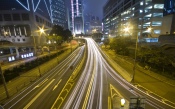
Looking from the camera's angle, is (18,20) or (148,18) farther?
(18,20)

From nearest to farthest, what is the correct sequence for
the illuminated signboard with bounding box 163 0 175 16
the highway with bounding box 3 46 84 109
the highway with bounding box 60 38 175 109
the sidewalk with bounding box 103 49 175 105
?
1. the highway with bounding box 60 38 175 109
2. the highway with bounding box 3 46 84 109
3. the sidewalk with bounding box 103 49 175 105
4. the illuminated signboard with bounding box 163 0 175 16

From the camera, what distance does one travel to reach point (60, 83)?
27.3m

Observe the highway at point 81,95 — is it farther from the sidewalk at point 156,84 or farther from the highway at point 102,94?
the sidewalk at point 156,84

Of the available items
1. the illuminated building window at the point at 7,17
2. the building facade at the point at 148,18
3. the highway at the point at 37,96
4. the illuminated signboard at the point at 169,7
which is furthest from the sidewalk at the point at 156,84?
the illuminated building window at the point at 7,17

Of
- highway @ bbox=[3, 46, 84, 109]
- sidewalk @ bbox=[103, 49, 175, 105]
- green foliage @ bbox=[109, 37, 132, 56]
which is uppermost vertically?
green foliage @ bbox=[109, 37, 132, 56]

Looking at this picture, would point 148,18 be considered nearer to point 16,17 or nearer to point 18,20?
point 18,20

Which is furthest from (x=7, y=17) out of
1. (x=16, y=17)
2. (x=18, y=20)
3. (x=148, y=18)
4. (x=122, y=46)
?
(x=148, y=18)

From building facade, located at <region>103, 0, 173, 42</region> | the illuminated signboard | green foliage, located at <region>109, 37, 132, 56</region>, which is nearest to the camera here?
green foliage, located at <region>109, 37, 132, 56</region>

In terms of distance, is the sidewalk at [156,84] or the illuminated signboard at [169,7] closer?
the sidewalk at [156,84]

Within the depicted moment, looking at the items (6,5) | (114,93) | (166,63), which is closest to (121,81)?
(114,93)

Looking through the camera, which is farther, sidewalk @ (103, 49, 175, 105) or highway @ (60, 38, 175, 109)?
sidewalk @ (103, 49, 175, 105)

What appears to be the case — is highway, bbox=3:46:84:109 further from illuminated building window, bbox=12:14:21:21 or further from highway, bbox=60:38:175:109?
illuminated building window, bbox=12:14:21:21

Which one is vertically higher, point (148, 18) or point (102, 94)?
point (148, 18)

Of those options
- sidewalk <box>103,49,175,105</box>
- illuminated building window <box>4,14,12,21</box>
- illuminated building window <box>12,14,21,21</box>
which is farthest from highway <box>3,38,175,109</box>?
illuminated building window <box>4,14,12,21</box>
